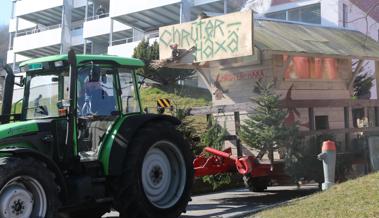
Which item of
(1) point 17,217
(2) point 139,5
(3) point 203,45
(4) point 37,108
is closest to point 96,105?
(4) point 37,108

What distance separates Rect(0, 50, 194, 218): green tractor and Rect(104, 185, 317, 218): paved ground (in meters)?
0.80

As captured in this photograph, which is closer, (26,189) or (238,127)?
(26,189)

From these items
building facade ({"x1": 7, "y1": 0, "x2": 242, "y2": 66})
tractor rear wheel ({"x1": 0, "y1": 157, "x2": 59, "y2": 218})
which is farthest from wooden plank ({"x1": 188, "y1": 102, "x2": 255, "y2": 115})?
building facade ({"x1": 7, "y1": 0, "x2": 242, "y2": 66})

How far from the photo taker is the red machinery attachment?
1016cm

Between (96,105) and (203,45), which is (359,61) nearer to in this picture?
(203,45)

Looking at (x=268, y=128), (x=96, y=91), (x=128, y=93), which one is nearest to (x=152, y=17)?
(x=268, y=128)

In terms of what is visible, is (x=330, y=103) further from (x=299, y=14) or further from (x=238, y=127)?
(x=299, y=14)

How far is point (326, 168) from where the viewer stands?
979cm

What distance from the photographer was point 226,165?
1049 centimetres

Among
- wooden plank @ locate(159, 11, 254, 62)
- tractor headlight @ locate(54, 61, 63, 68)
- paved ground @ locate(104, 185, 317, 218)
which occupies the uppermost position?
wooden plank @ locate(159, 11, 254, 62)

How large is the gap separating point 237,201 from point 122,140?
360cm

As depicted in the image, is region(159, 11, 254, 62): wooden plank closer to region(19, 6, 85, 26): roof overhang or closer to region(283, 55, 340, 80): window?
region(283, 55, 340, 80): window

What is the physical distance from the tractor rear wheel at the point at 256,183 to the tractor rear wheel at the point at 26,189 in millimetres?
5375

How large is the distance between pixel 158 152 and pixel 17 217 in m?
2.65
